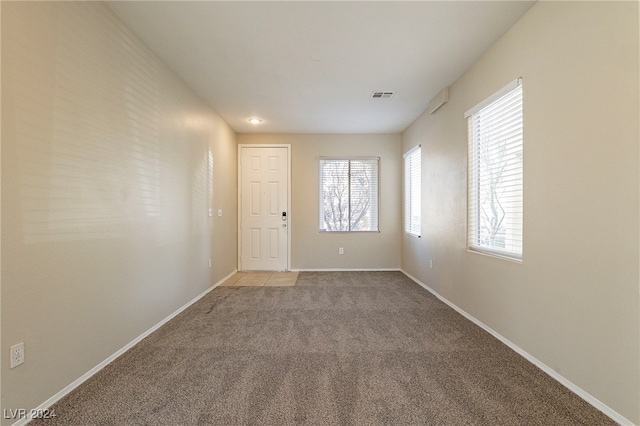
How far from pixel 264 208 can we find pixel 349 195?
5.21 ft

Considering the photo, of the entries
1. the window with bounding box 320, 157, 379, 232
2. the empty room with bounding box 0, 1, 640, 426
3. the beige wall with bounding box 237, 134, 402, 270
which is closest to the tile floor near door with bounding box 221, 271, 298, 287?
the beige wall with bounding box 237, 134, 402, 270

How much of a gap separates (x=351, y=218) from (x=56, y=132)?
14.5ft

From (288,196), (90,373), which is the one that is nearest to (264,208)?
(288,196)

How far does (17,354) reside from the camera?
4.84 ft

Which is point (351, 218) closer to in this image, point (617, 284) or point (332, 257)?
point (332, 257)

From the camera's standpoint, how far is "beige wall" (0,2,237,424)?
1.48 metres

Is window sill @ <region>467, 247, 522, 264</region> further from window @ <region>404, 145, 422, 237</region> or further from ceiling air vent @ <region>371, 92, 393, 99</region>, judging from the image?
ceiling air vent @ <region>371, 92, 393, 99</region>

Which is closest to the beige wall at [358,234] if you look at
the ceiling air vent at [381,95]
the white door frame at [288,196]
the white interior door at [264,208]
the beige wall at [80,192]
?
the white door frame at [288,196]

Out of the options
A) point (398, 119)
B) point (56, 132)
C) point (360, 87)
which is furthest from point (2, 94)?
point (398, 119)

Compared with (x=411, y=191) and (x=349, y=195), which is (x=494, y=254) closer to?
(x=411, y=191)

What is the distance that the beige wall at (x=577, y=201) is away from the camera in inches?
58.5

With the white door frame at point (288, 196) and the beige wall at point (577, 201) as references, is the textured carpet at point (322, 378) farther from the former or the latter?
the white door frame at point (288, 196)

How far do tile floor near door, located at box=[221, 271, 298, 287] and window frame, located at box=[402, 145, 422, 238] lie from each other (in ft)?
6.90

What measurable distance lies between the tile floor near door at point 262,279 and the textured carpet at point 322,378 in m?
1.38
